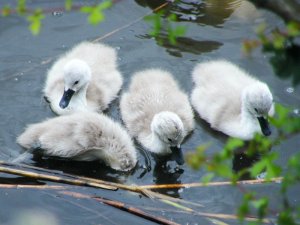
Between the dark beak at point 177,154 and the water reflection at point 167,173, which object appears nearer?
the water reflection at point 167,173

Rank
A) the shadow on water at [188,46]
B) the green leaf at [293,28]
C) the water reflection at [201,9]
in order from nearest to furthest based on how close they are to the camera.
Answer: the green leaf at [293,28], the shadow on water at [188,46], the water reflection at [201,9]

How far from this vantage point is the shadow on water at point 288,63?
1.64m

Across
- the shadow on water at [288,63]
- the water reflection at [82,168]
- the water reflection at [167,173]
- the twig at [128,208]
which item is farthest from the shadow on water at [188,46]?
the shadow on water at [288,63]

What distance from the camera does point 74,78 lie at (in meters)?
4.82

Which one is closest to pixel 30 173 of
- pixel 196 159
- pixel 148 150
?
pixel 148 150

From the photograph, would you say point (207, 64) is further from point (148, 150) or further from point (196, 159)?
point (196, 159)

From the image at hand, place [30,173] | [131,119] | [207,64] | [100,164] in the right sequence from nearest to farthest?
[30,173] < [100,164] < [131,119] < [207,64]

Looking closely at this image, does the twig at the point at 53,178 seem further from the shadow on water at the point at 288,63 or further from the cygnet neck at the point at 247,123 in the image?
the shadow on water at the point at 288,63

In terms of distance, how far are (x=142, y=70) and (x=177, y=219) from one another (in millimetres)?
1742

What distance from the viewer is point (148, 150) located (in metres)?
4.79

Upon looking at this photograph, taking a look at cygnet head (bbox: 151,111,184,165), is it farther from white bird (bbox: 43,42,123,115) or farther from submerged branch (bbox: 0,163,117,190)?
white bird (bbox: 43,42,123,115)

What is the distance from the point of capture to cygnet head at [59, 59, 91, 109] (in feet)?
15.8

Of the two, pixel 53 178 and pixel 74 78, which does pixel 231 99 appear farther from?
pixel 53 178

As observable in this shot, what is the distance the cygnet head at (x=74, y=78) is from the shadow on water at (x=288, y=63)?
3.23 metres
